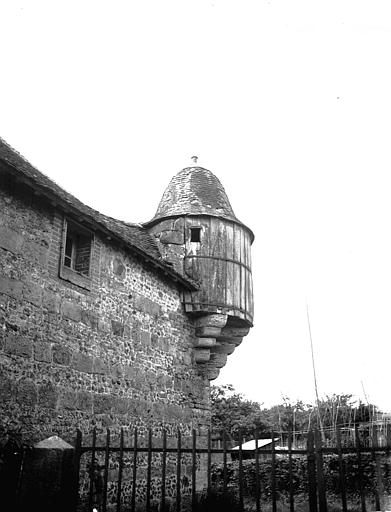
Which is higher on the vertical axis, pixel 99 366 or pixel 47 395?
pixel 99 366

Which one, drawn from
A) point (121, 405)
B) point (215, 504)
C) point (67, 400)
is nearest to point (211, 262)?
point (121, 405)

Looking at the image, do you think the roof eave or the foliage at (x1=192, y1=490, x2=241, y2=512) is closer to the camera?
the foliage at (x1=192, y1=490, x2=241, y2=512)

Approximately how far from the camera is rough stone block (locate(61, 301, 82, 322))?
9148mm

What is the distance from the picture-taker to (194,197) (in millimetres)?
14570

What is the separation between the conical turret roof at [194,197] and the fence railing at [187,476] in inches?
222

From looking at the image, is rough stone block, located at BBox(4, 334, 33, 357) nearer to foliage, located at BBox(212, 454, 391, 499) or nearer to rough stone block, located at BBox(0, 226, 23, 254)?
rough stone block, located at BBox(0, 226, 23, 254)

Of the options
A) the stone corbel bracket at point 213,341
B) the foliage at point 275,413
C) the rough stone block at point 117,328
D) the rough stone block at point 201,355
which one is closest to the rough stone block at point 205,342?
the stone corbel bracket at point 213,341

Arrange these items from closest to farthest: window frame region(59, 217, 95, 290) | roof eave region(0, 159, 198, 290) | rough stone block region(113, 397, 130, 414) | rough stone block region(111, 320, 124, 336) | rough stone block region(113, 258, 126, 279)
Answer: roof eave region(0, 159, 198, 290), window frame region(59, 217, 95, 290), rough stone block region(113, 397, 130, 414), rough stone block region(111, 320, 124, 336), rough stone block region(113, 258, 126, 279)

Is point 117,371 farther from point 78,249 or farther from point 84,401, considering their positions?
point 78,249

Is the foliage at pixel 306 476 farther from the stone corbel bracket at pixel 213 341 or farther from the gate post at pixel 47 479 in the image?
the gate post at pixel 47 479

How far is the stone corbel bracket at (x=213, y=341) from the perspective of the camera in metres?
13.1

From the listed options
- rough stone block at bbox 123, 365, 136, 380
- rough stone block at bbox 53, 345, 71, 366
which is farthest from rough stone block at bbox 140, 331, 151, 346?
rough stone block at bbox 53, 345, 71, 366

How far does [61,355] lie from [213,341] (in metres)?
5.17

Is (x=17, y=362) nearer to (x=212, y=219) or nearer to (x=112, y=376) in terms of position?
(x=112, y=376)
